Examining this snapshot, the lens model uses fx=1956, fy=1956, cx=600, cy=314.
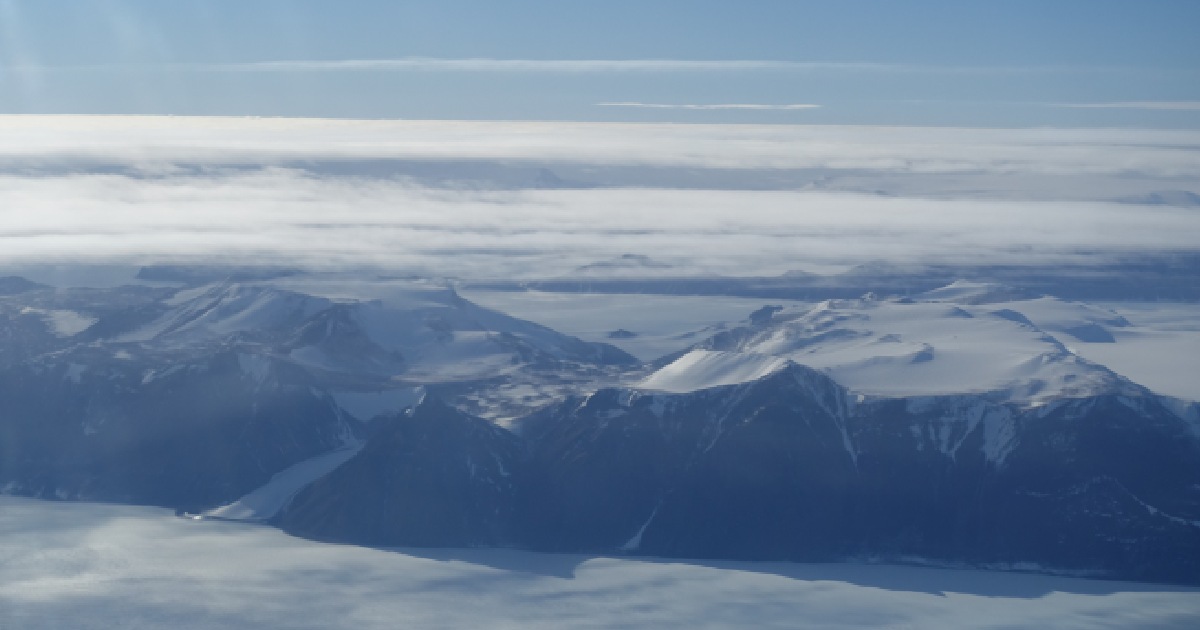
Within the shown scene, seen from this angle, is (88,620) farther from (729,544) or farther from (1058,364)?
(1058,364)

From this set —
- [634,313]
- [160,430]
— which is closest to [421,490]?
[160,430]

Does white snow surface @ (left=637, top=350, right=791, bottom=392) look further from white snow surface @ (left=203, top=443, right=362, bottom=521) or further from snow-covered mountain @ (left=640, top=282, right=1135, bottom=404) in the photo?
white snow surface @ (left=203, top=443, right=362, bottom=521)

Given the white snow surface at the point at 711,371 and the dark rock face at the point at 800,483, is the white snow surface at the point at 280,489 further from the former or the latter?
the white snow surface at the point at 711,371

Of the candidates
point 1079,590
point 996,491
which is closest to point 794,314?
point 996,491

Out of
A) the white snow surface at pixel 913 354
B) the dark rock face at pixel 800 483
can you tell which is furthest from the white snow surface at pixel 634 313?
the dark rock face at pixel 800 483

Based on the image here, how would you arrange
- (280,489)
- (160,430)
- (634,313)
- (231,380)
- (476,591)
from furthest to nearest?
(634,313), (231,380), (160,430), (280,489), (476,591)

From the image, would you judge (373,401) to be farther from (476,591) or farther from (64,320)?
(64,320)
